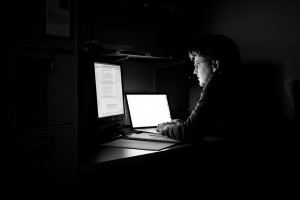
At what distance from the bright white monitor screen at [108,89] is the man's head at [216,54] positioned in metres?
0.56

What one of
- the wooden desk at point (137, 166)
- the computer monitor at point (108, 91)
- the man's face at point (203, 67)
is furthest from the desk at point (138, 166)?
the man's face at point (203, 67)

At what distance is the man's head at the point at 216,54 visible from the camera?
4.76 ft

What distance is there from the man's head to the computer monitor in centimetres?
56

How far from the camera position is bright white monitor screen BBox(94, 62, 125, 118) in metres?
1.46

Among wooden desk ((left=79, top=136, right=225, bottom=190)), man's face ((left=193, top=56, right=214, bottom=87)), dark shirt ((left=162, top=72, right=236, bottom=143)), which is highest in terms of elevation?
man's face ((left=193, top=56, right=214, bottom=87))

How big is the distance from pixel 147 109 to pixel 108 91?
45 centimetres

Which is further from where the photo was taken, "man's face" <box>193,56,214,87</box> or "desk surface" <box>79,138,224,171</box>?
"man's face" <box>193,56,214,87</box>

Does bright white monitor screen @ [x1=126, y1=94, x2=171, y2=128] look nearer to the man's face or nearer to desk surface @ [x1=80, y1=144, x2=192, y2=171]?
the man's face
